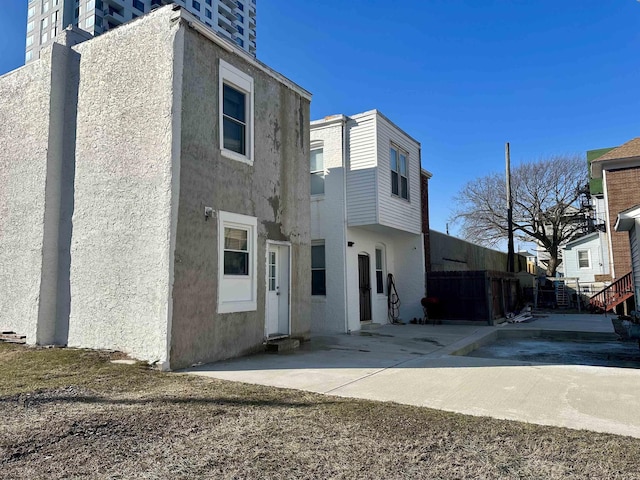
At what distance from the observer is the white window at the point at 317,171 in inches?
540

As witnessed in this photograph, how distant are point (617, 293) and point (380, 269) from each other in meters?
9.35

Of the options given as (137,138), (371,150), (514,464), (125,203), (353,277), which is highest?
(371,150)

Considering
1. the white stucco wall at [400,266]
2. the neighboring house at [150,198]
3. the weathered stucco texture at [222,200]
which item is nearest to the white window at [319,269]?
the white stucco wall at [400,266]

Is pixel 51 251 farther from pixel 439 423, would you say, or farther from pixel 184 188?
pixel 439 423

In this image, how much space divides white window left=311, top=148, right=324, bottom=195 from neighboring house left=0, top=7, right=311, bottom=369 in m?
3.63

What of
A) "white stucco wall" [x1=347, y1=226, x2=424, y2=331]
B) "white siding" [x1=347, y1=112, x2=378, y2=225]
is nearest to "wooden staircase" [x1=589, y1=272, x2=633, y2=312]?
"white stucco wall" [x1=347, y1=226, x2=424, y2=331]

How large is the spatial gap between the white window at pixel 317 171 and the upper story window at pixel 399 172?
2139 mm

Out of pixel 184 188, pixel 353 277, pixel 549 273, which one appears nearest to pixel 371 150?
pixel 353 277

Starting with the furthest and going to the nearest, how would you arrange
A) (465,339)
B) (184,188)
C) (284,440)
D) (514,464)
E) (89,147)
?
(465,339) → (89,147) → (184,188) → (284,440) → (514,464)

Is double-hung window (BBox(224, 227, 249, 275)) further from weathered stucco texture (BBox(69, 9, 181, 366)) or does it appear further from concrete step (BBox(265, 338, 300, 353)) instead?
concrete step (BBox(265, 338, 300, 353))

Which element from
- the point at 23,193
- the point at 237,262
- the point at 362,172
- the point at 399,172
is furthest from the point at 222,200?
the point at 399,172

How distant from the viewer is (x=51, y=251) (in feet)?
28.5

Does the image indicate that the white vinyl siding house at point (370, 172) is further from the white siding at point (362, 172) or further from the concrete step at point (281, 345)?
the concrete step at point (281, 345)

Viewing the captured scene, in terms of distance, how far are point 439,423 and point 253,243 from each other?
5.30 metres
